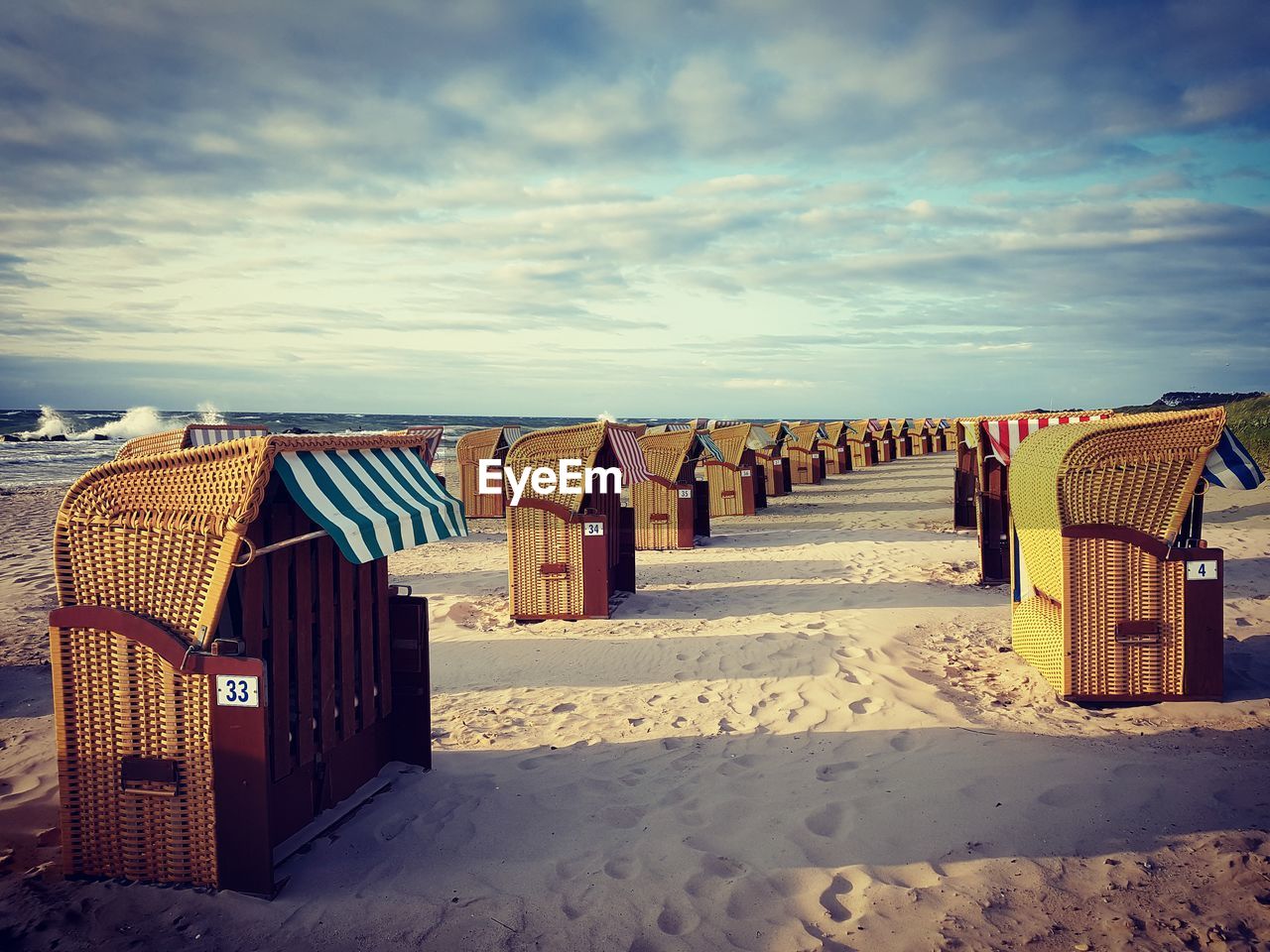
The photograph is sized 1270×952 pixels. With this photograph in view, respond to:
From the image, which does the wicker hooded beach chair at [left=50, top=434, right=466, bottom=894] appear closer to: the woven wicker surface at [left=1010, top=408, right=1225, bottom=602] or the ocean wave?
the woven wicker surface at [left=1010, top=408, right=1225, bottom=602]

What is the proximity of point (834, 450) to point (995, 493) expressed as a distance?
22.7 meters

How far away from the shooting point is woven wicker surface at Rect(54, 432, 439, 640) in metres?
3.95

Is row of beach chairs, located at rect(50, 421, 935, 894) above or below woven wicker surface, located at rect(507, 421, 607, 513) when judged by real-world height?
below

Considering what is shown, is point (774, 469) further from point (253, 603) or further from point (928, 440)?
point (928, 440)

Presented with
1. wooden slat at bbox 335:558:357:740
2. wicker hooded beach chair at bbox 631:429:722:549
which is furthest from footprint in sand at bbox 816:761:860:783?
wicker hooded beach chair at bbox 631:429:722:549

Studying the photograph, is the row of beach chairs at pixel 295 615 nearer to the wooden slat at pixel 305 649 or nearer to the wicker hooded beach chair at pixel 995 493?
the wooden slat at pixel 305 649

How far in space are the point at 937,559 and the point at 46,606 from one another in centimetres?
1394

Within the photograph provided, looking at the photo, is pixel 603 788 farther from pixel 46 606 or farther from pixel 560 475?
pixel 46 606

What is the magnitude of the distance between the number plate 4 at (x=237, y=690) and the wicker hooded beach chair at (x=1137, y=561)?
19.8ft

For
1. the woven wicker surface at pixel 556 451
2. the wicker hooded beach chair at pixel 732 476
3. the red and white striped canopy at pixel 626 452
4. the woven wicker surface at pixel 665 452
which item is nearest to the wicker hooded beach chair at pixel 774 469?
the wicker hooded beach chair at pixel 732 476

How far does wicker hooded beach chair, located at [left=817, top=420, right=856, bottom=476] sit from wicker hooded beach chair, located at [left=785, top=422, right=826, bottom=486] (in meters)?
1.89

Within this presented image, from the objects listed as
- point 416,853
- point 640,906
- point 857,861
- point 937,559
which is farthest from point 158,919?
point 937,559

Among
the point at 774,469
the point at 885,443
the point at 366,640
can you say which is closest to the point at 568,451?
the point at 366,640

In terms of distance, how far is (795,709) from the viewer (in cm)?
689
